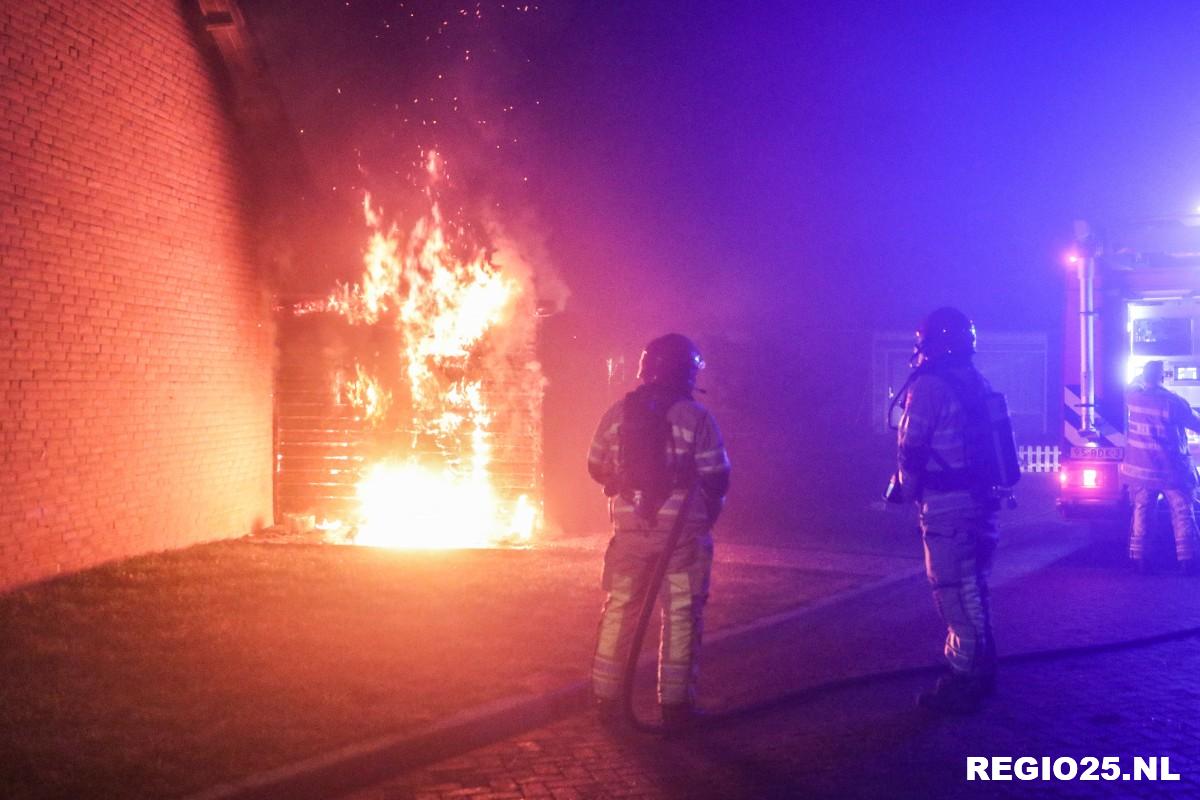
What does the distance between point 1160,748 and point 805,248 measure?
16110 mm

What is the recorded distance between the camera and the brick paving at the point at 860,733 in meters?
4.58

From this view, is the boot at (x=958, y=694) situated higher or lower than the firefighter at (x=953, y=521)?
lower

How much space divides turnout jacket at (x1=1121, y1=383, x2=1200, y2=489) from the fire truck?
1.36 ft

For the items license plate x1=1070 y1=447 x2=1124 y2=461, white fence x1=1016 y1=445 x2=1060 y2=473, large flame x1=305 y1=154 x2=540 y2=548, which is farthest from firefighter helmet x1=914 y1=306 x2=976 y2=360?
white fence x1=1016 y1=445 x2=1060 y2=473

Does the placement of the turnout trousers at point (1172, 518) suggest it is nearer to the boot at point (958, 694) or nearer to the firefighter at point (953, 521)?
the firefighter at point (953, 521)

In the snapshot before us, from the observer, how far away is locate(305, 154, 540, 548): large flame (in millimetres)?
11672

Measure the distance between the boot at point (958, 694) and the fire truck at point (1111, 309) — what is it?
18.1 ft

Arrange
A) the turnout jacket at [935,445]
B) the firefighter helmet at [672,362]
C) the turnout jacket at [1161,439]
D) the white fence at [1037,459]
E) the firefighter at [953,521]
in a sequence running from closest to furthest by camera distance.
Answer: the firefighter helmet at [672,362]
the firefighter at [953,521]
the turnout jacket at [935,445]
the turnout jacket at [1161,439]
the white fence at [1037,459]

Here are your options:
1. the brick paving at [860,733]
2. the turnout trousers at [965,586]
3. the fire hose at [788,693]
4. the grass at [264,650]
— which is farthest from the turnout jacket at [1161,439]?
the turnout trousers at [965,586]

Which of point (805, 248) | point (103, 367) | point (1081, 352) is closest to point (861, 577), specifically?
point (1081, 352)

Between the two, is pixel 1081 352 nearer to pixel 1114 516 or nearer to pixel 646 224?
pixel 1114 516

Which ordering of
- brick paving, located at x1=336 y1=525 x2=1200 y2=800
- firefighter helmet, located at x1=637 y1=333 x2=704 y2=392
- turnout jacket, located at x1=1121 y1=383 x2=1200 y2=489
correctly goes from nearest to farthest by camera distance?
brick paving, located at x1=336 y1=525 x2=1200 y2=800 → firefighter helmet, located at x1=637 y1=333 x2=704 y2=392 → turnout jacket, located at x1=1121 y1=383 x2=1200 y2=489

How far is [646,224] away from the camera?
1340 cm

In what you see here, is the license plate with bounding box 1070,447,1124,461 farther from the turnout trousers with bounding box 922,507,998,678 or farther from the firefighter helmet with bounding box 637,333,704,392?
the firefighter helmet with bounding box 637,333,704,392
